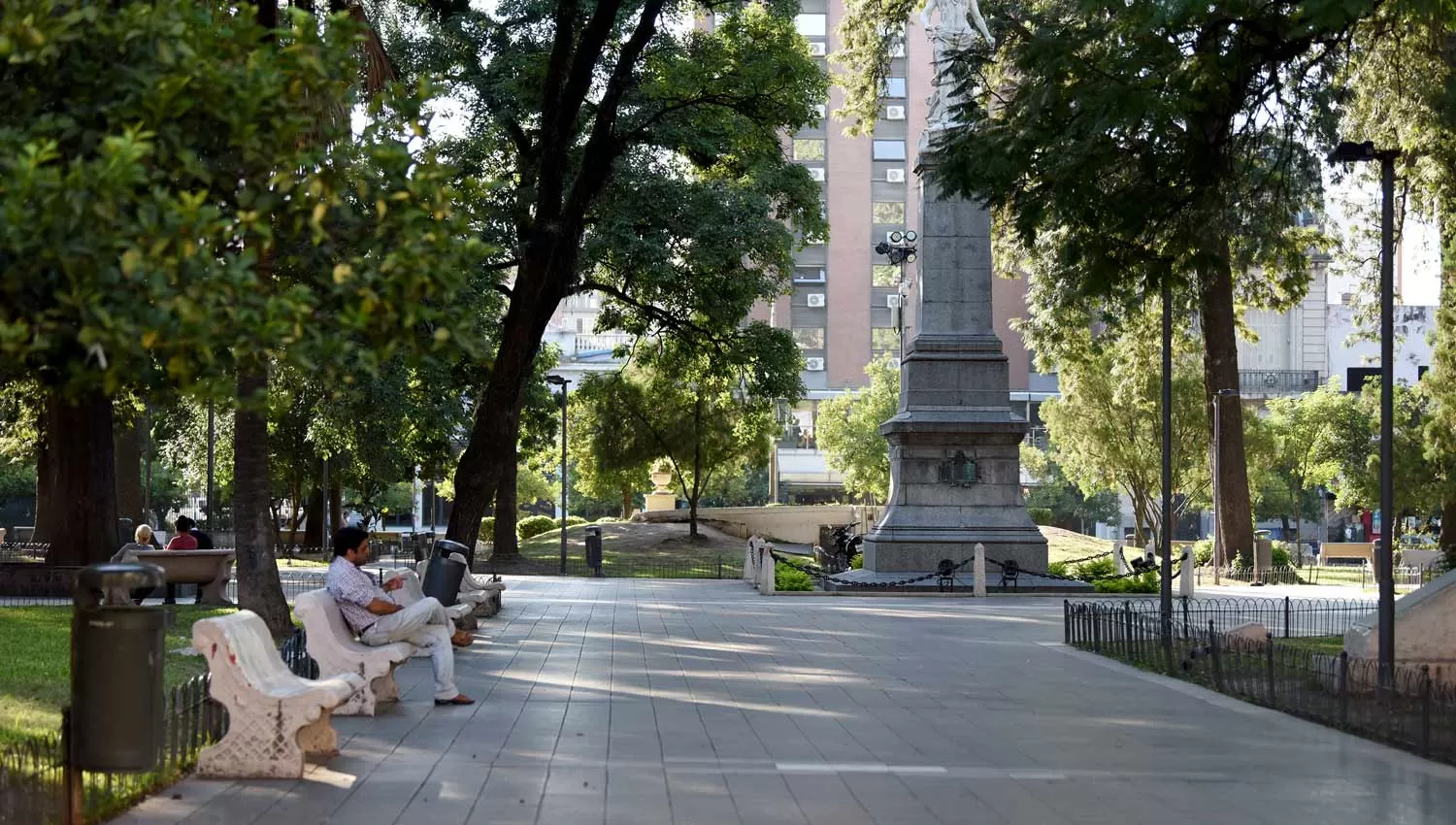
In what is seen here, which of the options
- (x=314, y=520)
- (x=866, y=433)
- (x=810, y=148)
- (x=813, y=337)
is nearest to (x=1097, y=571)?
(x=314, y=520)

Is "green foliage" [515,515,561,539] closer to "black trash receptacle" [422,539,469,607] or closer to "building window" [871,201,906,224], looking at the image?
"building window" [871,201,906,224]

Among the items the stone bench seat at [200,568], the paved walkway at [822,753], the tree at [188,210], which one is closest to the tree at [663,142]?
the stone bench seat at [200,568]

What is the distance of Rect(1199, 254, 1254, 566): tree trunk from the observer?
37719 mm

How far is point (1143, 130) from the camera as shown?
1348cm

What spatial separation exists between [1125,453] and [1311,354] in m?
49.3

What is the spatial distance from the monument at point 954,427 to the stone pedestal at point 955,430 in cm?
2

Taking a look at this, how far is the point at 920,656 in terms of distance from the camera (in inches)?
713

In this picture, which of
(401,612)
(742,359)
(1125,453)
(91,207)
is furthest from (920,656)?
(1125,453)

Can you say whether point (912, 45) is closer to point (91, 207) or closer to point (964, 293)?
point (964, 293)

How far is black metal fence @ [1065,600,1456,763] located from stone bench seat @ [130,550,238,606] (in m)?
11.6

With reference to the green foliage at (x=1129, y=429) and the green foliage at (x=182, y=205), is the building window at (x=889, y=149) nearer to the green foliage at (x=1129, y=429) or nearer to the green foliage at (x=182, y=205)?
the green foliage at (x=1129, y=429)

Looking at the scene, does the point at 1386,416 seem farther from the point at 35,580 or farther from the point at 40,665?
the point at 35,580

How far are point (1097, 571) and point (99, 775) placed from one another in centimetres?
2901

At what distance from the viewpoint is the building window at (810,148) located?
98.3m
